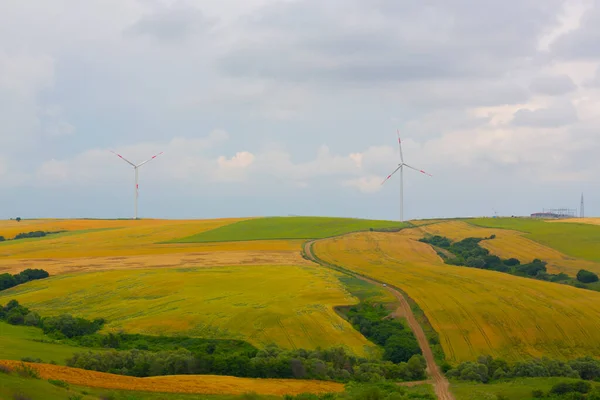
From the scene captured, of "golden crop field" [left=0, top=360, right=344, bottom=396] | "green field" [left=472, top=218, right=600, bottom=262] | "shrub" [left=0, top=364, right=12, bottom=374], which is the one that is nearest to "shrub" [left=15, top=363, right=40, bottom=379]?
"shrub" [left=0, top=364, right=12, bottom=374]

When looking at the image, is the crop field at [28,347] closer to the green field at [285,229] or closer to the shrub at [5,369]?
the shrub at [5,369]

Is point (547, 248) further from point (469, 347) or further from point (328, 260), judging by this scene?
point (469, 347)

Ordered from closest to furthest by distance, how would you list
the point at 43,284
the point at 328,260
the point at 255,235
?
the point at 43,284, the point at 328,260, the point at 255,235

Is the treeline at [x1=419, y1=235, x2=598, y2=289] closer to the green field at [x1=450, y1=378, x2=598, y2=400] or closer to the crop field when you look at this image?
the green field at [x1=450, y1=378, x2=598, y2=400]

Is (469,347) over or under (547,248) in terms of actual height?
under

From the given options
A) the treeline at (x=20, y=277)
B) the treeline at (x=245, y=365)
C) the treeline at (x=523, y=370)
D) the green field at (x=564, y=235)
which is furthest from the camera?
the green field at (x=564, y=235)

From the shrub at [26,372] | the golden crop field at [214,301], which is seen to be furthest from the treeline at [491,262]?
the shrub at [26,372]

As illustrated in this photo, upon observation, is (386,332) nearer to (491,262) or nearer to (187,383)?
(187,383)

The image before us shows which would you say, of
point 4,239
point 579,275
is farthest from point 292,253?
point 4,239
